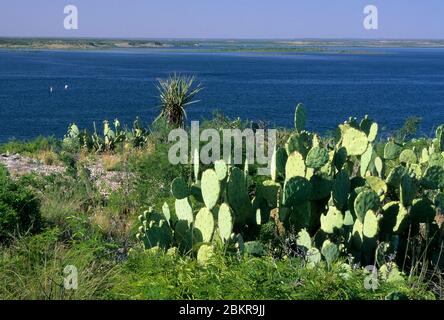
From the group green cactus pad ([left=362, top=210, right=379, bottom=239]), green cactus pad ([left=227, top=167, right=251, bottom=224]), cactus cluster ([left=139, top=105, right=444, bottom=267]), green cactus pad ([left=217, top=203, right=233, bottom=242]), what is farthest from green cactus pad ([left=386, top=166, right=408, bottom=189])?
green cactus pad ([left=217, top=203, right=233, bottom=242])

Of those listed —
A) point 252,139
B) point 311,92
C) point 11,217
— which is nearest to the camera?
point 11,217

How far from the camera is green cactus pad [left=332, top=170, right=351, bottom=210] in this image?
20.4 feet

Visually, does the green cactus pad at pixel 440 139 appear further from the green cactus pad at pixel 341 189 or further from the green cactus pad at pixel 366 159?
the green cactus pad at pixel 341 189

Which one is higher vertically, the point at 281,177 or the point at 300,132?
the point at 300,132

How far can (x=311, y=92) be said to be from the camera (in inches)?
2345

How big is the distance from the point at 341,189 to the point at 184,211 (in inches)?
56.3

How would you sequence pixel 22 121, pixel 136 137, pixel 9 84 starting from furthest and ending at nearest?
pixel 9 84 → pixel 22 121 → pixel 136 137

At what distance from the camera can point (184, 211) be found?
6.40 m

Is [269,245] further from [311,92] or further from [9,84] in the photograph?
[9,84]

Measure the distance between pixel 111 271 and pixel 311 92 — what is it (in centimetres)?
5532

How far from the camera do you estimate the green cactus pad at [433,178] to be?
657 cm

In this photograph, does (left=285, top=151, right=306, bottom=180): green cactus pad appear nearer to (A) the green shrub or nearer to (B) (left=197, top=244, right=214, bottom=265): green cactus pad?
(B) (left=197, top=244, right=214, bottom=265): green cactus pad

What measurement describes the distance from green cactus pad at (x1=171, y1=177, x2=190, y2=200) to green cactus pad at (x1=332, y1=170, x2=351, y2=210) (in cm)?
133

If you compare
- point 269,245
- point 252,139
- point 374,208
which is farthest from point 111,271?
point 252,139
